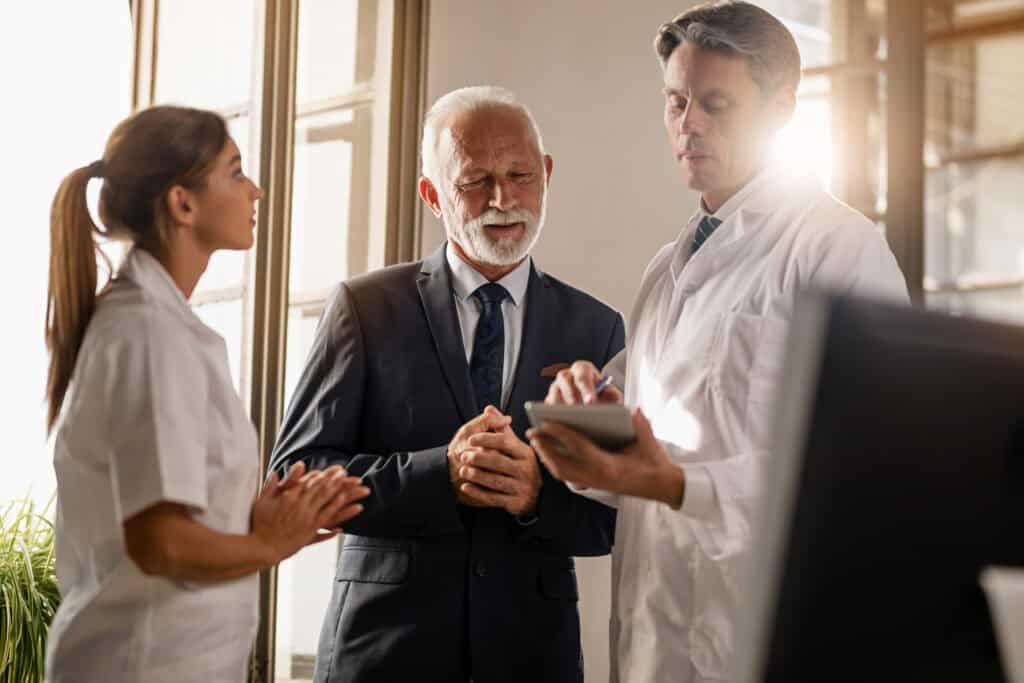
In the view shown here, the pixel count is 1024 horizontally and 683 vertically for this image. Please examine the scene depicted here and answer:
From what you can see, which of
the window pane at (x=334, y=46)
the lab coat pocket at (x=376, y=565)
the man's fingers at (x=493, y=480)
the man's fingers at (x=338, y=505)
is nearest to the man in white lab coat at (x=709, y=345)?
the man's fingers at (x=493, y=480)

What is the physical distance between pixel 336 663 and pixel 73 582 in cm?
76

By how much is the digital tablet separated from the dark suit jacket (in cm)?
53

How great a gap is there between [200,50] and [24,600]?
1.76 metres

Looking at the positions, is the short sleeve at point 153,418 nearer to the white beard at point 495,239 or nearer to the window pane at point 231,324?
the white beard at point 495,239

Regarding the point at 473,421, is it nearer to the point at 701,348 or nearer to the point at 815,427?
the point at 701,348

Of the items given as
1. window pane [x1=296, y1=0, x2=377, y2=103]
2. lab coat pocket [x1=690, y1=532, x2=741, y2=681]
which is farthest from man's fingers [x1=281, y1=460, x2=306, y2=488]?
window pane [x1=296, y1=0, x2=377, y2=103]

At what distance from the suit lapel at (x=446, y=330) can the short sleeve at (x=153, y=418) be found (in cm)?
79

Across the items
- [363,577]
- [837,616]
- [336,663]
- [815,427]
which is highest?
[815,427]

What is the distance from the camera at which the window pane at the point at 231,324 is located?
388 centimetres

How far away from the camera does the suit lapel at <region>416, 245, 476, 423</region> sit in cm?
247

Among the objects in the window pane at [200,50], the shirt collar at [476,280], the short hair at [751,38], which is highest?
the window pane at [200,50]

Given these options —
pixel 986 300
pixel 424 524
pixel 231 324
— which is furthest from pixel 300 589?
pixel 986 300

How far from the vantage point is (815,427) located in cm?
68

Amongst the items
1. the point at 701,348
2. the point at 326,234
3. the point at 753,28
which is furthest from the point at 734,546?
the point at 326,234
